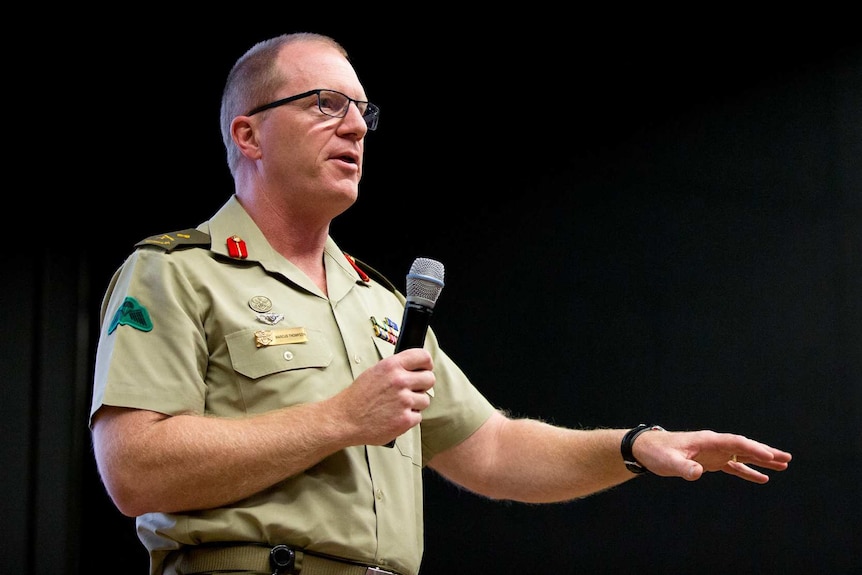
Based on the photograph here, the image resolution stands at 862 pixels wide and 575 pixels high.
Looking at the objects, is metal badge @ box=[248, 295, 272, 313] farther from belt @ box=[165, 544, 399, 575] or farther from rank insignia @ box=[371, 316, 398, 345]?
belt @ box=[165, 544, 399, 575]

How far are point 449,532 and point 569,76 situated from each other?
166 cm

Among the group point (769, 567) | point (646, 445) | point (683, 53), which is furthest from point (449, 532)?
point (683, 53)

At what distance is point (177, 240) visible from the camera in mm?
1752

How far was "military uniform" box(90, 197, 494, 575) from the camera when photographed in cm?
156

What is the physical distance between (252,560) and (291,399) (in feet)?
0.89

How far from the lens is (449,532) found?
3.34 metres

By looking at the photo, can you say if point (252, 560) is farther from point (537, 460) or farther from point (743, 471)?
point (743, 471)

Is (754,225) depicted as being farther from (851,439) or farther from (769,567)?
(769,567)

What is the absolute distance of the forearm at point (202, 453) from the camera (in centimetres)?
149

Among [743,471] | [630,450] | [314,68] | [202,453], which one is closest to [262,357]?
[202,453]

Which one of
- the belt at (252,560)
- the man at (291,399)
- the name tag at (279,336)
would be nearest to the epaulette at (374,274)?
the man at (291,399)

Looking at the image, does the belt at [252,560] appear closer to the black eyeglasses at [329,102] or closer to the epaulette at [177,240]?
the epaulette at [177,240]

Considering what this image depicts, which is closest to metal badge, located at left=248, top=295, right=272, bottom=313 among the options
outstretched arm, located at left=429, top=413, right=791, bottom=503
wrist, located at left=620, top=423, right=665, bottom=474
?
outstretched arm, located at left=429, top=413, right=791, bottom=503

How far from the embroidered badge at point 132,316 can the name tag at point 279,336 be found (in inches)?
7.1
